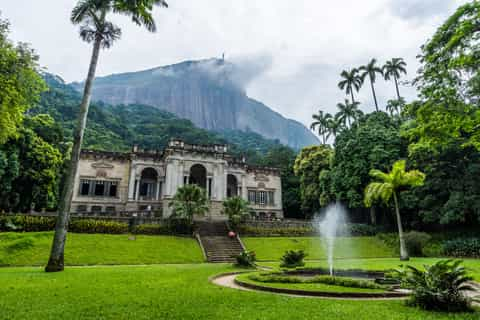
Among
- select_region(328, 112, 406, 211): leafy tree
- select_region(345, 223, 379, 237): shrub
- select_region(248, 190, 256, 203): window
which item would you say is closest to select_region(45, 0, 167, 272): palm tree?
select_region(328, 112, 406, 211): leafy tree

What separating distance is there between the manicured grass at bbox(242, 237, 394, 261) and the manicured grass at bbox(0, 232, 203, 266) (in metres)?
5.27

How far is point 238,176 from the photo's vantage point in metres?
42.7

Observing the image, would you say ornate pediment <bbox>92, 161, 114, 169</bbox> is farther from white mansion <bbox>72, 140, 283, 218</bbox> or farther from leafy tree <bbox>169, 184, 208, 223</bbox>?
leafy tree <bbox>169, 184, 208, 223</bbox>

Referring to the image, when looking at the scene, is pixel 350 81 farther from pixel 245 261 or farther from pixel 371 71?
pixel 245 261

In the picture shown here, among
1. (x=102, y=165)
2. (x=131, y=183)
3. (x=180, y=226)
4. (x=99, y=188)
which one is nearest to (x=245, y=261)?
(x=180, y=226)

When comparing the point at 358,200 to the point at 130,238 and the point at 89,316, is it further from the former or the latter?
the point at 89,316

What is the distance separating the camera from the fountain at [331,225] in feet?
94.8

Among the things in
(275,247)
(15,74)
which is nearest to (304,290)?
(15,74)

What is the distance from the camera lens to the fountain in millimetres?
Result: 28884

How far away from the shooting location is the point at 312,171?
4362 centimetres

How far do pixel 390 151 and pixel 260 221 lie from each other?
15225mm

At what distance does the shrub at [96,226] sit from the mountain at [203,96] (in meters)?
108

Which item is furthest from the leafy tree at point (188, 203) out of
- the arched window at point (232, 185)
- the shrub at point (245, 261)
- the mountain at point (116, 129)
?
the mountain at point (116, 129)

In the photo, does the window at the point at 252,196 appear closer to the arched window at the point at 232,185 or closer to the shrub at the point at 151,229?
the arched window at the point at 232,185
